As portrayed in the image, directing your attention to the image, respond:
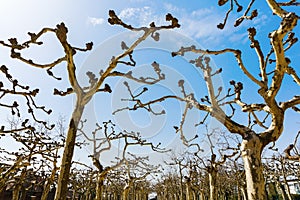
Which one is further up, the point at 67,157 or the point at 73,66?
the point at 73,66

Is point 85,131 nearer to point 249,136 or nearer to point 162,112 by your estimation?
point 162,112

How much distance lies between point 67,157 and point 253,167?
7.85 ft

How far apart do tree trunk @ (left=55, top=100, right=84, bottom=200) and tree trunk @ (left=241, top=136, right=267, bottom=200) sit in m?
2.29

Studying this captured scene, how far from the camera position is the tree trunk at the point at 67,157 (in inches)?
116

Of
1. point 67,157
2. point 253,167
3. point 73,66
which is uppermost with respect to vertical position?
point 73,66

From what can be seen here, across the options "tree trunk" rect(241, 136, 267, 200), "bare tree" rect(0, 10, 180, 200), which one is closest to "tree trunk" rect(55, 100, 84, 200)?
"bare tree" rect(0, 10, 180, 200)

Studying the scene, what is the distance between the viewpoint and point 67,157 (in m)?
3.11

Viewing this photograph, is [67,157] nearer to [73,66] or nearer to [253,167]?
[73,66]

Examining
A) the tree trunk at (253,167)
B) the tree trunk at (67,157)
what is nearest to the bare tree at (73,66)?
the tree trunk at (67,157)

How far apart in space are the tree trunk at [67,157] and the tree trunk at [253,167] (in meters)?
A: 2.29

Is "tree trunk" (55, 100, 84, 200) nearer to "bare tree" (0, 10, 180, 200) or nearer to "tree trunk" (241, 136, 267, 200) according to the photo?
"bare tree" (0, 10, 180, 200)

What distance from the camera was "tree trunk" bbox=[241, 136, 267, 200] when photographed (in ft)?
9.09

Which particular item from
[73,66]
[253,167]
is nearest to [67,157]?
[73,66]

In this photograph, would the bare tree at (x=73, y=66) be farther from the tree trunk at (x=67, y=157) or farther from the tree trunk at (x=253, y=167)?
the tree trunk at (x=253, y=167)
